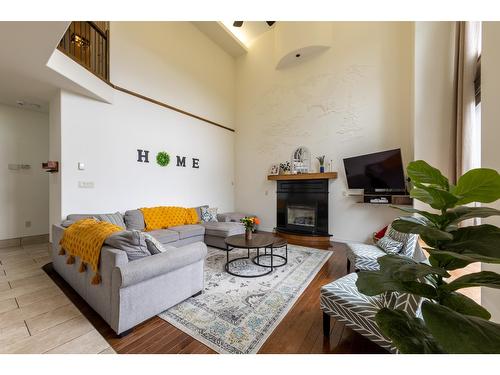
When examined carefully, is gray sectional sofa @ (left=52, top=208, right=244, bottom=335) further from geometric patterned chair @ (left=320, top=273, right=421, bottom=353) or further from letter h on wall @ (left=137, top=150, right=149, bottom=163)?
letter h on wall @ (left=137, top=150, right=149, bottom=163)

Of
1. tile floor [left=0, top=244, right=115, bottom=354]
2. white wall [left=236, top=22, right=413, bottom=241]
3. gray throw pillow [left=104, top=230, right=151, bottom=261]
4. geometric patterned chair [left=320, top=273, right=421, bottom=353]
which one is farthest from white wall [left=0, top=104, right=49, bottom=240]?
geometric patterned chair [left=320, top=273, right=421, bottom=353]

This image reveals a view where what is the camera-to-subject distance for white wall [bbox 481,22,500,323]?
979mm

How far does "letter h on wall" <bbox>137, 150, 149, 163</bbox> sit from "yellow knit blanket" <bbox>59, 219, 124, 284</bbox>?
2002 mm

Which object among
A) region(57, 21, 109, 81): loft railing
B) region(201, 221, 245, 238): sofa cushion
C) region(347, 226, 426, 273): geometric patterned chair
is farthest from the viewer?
region(201, 221, 245, 238): sofa cushion

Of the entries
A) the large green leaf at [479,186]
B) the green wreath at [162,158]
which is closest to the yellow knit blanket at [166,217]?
the green wreath at [162,158]

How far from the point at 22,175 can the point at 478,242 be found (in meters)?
6.43

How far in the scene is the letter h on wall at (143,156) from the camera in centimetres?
425

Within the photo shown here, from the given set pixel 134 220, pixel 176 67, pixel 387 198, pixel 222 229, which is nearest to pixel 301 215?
pixel 387 198

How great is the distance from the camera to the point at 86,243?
2.09 metres

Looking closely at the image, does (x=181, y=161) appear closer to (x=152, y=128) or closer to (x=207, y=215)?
(x=152, y=128)

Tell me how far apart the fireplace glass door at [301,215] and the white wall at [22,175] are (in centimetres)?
558
